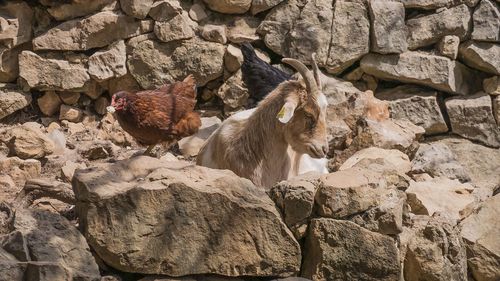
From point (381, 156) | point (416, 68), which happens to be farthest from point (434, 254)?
point (416, 68)

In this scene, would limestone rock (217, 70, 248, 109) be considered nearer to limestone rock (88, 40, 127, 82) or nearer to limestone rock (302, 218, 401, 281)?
limestone rock (88, 40, 127, 82)

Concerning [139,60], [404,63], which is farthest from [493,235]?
[139,60]

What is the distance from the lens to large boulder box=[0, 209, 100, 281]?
3.90 meters

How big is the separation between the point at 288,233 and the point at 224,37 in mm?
Answer: 3736

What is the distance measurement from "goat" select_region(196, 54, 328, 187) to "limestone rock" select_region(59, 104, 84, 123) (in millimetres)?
2198

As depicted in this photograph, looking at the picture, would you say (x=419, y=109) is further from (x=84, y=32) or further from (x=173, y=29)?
Result: (x=84, y=32)

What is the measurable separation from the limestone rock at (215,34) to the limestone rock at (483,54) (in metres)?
2.31

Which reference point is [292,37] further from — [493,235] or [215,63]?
[493,235]

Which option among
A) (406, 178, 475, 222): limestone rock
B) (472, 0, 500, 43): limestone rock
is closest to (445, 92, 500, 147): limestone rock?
(472, 0, 500, 43): limestone rock

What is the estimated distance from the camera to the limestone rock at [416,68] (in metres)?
8.02

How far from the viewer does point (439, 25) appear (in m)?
8.02

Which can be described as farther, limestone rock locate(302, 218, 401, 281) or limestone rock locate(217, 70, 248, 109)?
limestone rock locate(217, 70, 248, 109)

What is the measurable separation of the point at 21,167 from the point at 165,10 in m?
2.06

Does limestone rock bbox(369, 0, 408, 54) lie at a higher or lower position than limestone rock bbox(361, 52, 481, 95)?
higher
